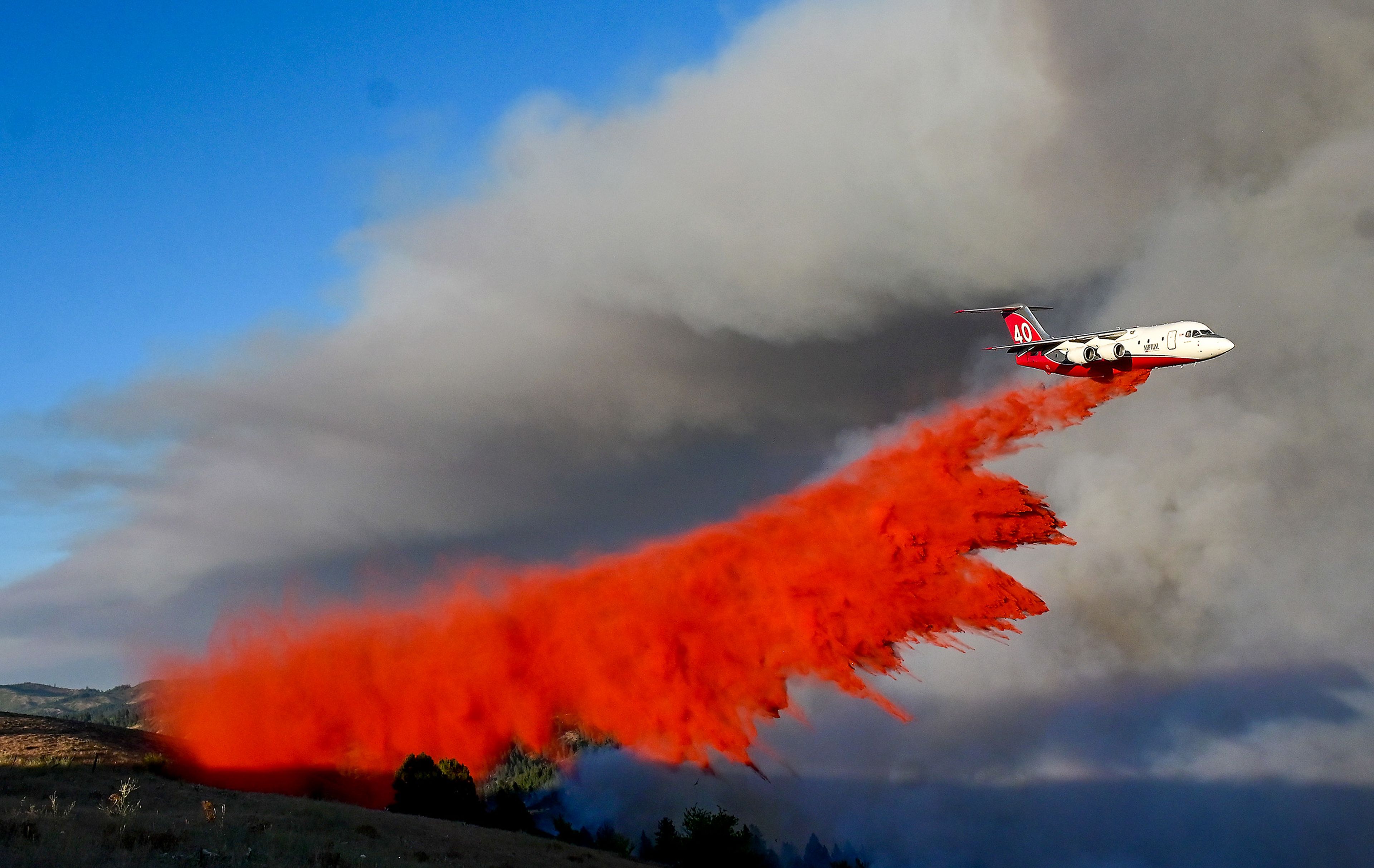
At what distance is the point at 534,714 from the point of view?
140 metres

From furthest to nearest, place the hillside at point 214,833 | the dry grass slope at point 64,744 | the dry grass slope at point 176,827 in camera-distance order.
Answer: the dry grass slope at point 64,744 → the dry grass slope at point 176,827 → the hillside at point 214,833

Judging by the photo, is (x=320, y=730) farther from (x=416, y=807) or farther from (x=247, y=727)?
(x=416, y=807)

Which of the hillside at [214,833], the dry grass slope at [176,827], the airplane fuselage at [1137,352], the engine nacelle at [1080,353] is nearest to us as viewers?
the hillside at [214,833]

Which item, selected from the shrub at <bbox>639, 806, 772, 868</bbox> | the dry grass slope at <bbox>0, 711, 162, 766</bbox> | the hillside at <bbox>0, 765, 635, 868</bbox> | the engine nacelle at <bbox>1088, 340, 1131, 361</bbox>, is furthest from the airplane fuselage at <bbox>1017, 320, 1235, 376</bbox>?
the dry grass slope at <bbox>0, 711, 162, 766</bbox>

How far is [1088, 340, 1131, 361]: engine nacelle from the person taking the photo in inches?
3681

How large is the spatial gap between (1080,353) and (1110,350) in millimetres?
3025

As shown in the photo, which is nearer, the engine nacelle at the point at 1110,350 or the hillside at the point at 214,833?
the hillside at the point at 214,833

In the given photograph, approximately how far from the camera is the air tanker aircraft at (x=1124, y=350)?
289ft

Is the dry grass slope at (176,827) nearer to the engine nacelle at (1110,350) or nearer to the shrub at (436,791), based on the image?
the shrub at (436,791)

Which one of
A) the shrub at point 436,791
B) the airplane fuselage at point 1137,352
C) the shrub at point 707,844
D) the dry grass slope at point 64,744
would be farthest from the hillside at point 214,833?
the airplane fuselage at point 1137,352

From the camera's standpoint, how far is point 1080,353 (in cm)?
9644

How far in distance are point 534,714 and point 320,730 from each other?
35.0m

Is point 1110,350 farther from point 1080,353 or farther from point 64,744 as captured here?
point 64,744

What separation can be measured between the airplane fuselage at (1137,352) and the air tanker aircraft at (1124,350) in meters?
0.04
